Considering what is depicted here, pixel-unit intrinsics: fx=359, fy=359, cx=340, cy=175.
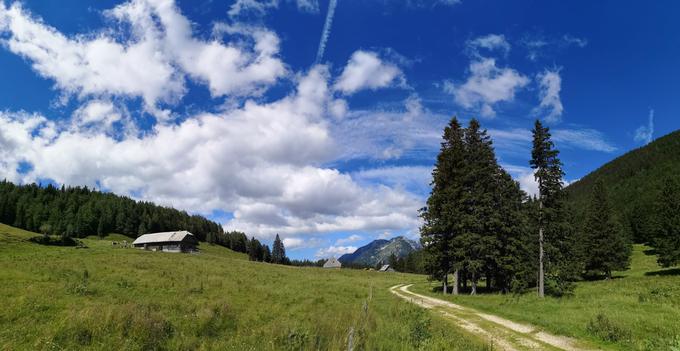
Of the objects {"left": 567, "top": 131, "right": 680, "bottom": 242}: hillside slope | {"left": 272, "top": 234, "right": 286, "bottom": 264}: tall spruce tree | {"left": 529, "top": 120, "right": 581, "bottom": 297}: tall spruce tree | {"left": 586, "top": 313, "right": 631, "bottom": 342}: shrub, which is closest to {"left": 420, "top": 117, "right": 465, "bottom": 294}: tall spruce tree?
{"left": 529, "top": 120, "right": 581, "bottom": 297}: tall spruce tree

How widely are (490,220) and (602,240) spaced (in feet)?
103

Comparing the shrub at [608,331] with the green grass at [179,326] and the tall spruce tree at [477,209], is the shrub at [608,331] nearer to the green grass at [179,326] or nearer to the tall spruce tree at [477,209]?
the green grass at [179,326]

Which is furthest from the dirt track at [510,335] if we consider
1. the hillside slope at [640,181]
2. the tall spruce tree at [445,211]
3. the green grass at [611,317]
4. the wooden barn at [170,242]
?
the hillside slope at [640,181]

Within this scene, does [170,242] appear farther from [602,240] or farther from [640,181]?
[640,181]

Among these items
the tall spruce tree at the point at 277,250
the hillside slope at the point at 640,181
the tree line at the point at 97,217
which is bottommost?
the tall spruce tree at the point at 277,250

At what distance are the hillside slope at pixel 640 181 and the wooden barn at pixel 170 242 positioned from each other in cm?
11146

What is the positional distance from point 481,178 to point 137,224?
14850cm

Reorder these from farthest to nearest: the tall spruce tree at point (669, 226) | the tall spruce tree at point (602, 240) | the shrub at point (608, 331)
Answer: the tall spruce tree at point (602, 240) → the tall spruce tree at point (669, 226) → the shrub at point (608, 331)

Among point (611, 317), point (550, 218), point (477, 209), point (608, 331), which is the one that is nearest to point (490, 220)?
point (477, 209)

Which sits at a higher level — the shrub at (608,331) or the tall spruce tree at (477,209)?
the tall spruce tree at (477,209)

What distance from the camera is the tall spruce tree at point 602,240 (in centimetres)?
5303

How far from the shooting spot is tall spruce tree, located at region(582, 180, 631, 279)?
53.0 meters

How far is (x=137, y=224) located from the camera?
5797 inches

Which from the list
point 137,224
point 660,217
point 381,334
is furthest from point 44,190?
point 660,217
